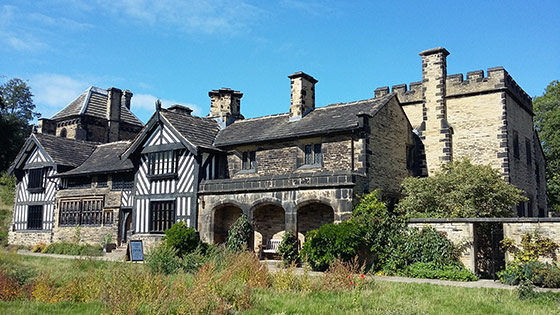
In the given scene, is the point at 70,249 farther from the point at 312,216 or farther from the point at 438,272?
the point at 438,272

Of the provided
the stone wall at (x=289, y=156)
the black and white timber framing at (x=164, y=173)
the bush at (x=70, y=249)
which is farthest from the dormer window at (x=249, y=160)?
the bush at (x=70, y=249)

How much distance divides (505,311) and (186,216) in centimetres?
1551

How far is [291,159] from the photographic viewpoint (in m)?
21.6

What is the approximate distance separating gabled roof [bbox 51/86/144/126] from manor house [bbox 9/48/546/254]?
331 inches

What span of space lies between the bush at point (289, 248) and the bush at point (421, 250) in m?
3.65

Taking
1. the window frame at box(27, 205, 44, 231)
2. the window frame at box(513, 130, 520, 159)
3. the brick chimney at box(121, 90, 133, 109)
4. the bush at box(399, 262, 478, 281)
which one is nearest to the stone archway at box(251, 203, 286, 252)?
the bush at box(399, 262, 478, 281)

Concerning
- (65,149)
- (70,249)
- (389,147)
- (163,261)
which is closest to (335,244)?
(163,261)

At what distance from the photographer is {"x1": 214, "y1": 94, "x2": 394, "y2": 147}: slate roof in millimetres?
20828

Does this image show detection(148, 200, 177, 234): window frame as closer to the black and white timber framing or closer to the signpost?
the black and white timber framing

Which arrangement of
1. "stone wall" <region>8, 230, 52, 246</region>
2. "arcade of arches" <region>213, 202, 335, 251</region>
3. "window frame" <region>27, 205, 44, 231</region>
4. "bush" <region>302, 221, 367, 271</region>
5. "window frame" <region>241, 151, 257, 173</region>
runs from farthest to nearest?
"window frame" <region>27, 205, 44, 231</region> → "stone wall" <region>8, 230, 52, 246</region> → "window frame" <region>241, 151, 257, 173</region> → "arcade of arches" <region>213, 202, 335, 251</region> → "bush" <region>302, 221, 367, 271</region>

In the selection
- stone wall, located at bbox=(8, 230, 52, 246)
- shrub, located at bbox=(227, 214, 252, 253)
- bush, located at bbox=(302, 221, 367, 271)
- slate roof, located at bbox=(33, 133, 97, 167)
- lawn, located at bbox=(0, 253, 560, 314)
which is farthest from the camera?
slate roof, located at bbox=(33, 133, 97, 167)

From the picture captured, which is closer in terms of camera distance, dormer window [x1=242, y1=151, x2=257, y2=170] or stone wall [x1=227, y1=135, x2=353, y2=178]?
stone wall [x1=227, y1=135, x2=353, y2=178]

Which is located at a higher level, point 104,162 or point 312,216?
point 104,162

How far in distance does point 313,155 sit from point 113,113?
22.3 meters
